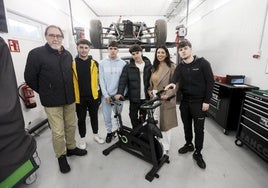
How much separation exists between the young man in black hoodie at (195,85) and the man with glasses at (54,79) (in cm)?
119

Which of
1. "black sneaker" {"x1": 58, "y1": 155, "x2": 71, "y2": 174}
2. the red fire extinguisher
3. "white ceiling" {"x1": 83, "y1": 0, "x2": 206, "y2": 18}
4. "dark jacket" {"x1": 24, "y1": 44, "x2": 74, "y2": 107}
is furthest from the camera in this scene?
"white ceiling" {"x1": 83, "y1": 0, "x2": 206, "y2": 18}

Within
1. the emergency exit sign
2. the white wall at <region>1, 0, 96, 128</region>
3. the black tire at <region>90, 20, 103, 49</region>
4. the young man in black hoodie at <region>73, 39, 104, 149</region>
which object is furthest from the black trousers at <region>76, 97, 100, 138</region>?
the black tire at <region>90, 20, 103, 49</region>

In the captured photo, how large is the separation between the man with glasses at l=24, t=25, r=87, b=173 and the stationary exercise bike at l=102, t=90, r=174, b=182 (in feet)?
1.99

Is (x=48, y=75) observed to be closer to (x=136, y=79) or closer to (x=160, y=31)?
(x=136, y=79)

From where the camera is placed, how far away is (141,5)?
5801 millimetres

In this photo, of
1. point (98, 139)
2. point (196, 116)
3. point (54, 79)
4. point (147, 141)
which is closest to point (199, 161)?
point (196, 116)

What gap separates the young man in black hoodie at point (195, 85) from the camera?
1.68m

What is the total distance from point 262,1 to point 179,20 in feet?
16.2

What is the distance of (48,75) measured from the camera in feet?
5.20

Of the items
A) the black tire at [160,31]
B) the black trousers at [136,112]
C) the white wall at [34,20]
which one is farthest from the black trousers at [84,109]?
the black tire at [160,31]

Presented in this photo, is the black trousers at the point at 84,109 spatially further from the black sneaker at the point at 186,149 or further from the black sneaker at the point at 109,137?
the black sneaker at the point at 186,149

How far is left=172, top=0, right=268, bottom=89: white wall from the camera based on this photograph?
239 centimetres

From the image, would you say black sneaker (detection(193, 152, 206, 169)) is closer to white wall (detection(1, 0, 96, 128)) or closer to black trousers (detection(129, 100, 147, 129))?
black trousers (detection(129, 100, 147, 129))

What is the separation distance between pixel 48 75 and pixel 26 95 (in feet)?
3.85
